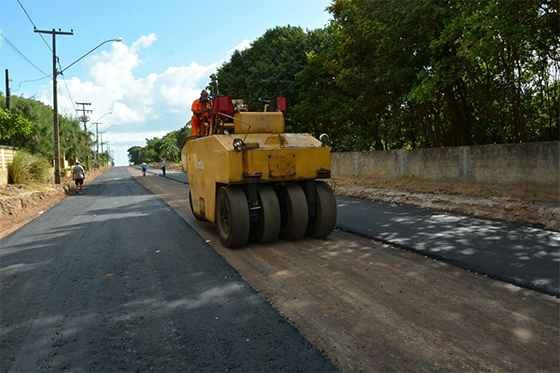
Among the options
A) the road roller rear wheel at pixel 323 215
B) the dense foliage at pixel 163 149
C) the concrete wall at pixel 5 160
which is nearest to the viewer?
the road roller rear wheel at pixel 323 215

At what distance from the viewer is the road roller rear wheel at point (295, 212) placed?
6.61 m

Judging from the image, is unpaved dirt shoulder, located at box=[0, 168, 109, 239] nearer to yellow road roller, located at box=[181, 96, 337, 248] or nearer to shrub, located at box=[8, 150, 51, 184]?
shrub, located at box=[8, 150, 51, 184]

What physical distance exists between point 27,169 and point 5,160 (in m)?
1.33

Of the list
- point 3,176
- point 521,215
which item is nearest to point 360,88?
point 521,215

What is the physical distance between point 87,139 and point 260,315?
50790 mm

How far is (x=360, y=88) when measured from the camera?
15820 mm

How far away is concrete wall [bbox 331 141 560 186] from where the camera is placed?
9.92 meters

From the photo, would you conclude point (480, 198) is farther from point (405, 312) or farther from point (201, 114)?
point (405, 312)

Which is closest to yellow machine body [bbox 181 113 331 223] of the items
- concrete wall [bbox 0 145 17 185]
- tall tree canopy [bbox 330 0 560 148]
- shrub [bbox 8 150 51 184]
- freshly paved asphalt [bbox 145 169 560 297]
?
freshly paved asphalt [bbox 145 169 560 297]

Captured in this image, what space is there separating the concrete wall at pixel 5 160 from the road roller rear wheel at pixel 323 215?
16.6m

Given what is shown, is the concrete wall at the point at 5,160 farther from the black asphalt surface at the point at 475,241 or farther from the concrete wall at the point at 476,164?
the concrete wall at the point at 476,164

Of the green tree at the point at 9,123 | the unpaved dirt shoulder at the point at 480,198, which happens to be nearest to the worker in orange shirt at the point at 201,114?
the unpaved dirt shoulder at the point at 480,198

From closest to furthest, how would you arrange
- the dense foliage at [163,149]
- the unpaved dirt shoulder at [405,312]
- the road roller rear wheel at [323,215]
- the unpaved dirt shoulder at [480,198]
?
the unpaved dirt shoulder at [405,312] < the road roller rear wheel at [323,215] < the unpaved dirt shoulder at [480,198] < the dense foliage at [163,149]

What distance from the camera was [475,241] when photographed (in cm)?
638
